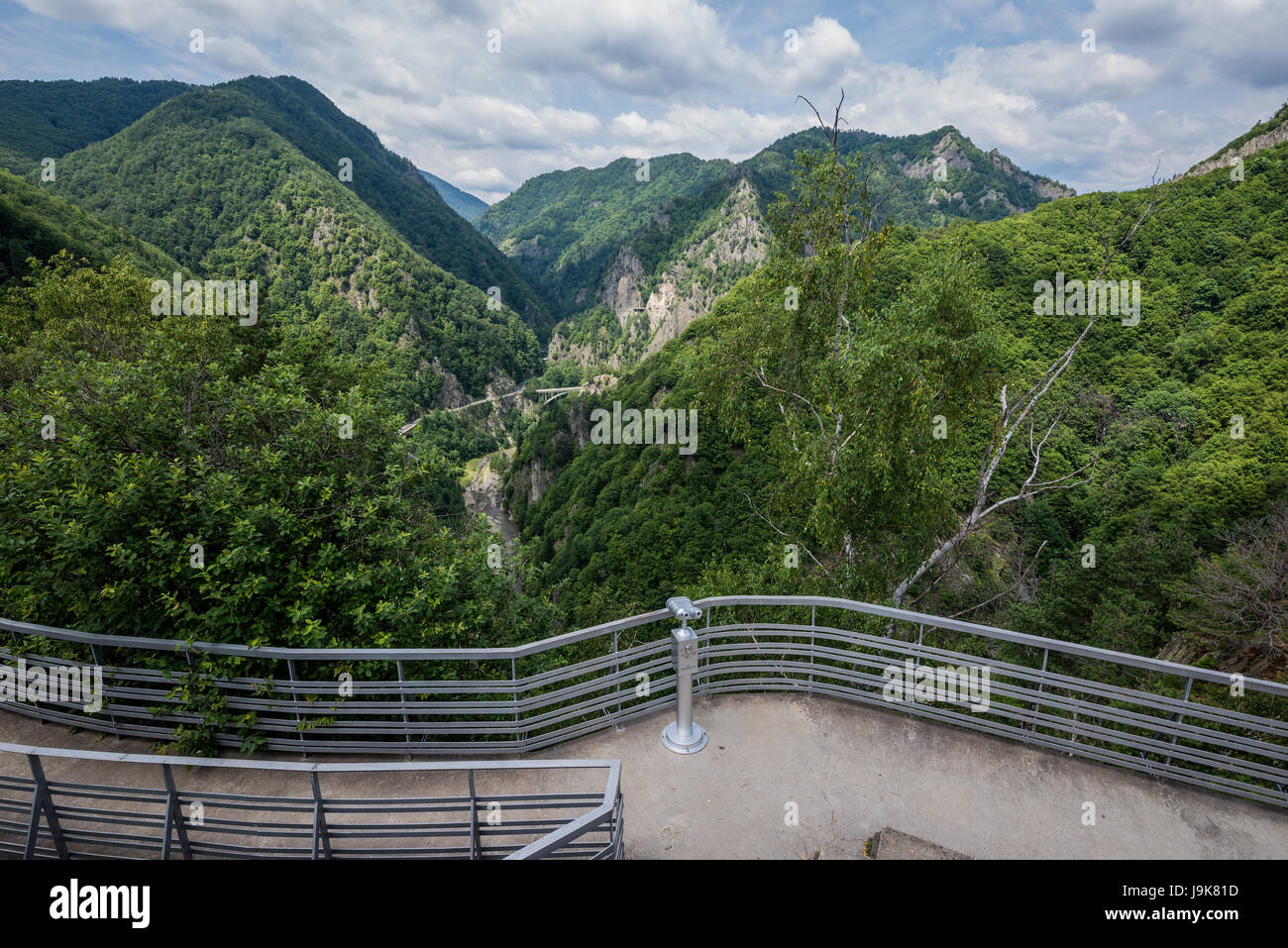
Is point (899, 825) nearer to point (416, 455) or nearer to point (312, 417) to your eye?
point (416, 455)

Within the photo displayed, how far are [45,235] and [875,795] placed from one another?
93300 millimetres

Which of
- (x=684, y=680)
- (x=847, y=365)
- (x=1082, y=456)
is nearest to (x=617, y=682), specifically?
(x=684, y=680)

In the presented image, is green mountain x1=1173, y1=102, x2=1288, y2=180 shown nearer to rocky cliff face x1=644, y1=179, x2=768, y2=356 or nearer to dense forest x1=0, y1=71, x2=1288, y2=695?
dense forest x1=0, y1=71, x2=1288, y2=695

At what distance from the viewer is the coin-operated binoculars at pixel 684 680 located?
5.72 m

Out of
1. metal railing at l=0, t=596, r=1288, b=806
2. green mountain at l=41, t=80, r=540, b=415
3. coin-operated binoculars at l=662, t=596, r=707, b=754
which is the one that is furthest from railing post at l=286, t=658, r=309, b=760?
green mountain at l=41, t=80, r=540, b=415

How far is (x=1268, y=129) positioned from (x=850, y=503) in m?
110

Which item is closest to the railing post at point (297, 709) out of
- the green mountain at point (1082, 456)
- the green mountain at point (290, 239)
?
the green mountain at point (1082, 456)

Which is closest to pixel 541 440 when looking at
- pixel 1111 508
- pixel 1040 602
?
pixel 1111 508

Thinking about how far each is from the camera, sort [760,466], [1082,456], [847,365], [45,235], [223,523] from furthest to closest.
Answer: [45,235] → [760,466] → [1082,456] → [847,365] → [223,523]

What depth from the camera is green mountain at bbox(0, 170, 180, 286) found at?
188ft

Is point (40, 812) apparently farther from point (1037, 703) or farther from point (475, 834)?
point (1037, 703)

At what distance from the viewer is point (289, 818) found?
203 inches

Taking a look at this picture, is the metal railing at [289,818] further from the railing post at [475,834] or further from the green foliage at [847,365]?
the green foliage at [847,365]

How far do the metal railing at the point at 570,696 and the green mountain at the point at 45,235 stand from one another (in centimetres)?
5551
